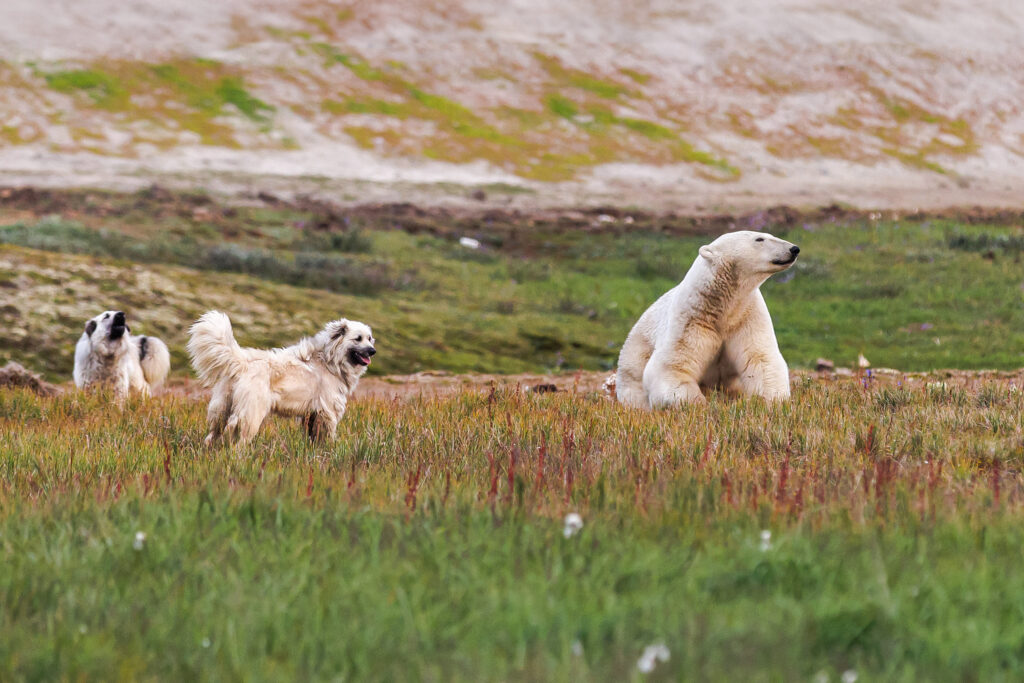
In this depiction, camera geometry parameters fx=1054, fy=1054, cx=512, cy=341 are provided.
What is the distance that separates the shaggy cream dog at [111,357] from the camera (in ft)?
37.6

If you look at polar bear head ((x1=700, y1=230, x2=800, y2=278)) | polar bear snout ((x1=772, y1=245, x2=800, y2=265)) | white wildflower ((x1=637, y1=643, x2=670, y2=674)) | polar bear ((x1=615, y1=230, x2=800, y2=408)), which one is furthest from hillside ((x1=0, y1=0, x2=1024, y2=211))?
white wildflower ((x1=637, y1=643, x2=670, y2=674))

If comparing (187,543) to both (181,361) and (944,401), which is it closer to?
(944,401)

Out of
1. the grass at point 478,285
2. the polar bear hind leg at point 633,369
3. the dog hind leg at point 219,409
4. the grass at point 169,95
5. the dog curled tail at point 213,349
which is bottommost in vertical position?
the grass at point 169,95

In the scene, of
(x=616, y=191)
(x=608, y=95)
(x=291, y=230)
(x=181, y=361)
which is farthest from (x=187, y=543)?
(x=608, y=95)

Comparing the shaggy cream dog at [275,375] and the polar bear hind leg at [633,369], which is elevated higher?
the shaggy cream dog at [275,375]

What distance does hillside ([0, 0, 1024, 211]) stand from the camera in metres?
53.4

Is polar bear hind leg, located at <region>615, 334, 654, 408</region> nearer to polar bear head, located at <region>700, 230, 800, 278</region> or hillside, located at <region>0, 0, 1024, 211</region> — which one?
polar bear head, located at <region>700, 230, 800, 278</region>

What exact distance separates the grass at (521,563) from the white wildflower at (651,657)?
3cm

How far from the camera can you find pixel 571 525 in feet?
13.0

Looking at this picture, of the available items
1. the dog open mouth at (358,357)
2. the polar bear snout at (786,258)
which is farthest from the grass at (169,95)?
the polar bear snout at (786,258)

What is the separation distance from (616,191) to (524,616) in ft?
162

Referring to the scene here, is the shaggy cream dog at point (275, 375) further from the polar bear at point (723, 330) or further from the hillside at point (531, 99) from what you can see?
the hillside at point (531, 99)

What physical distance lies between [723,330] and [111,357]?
6714 millimetres

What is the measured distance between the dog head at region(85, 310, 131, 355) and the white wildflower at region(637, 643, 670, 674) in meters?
9.82
